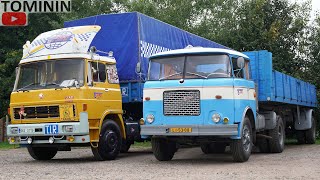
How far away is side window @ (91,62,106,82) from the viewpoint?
12.3 meters

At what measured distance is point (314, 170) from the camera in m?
10.0

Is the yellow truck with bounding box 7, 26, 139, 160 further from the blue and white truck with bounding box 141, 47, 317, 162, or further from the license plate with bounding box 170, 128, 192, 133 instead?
the license plate with bounding box 170, 128, 192, 133

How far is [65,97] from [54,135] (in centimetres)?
97

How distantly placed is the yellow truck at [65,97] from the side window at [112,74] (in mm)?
27

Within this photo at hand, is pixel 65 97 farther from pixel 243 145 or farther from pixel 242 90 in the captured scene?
pixel 243 145

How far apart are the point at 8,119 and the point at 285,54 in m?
17.4

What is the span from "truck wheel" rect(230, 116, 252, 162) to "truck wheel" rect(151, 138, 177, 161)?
5.99 feet

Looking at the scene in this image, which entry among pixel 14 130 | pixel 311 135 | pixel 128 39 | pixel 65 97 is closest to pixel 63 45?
pixel 65 97

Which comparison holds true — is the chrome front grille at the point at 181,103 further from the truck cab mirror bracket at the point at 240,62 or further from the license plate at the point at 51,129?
the license plate at the point at 51,129

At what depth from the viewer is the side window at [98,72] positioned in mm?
12336

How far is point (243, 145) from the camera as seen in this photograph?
11555mm

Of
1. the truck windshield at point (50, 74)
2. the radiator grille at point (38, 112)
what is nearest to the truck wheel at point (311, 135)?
→ the truck windshield at point (50, 74)

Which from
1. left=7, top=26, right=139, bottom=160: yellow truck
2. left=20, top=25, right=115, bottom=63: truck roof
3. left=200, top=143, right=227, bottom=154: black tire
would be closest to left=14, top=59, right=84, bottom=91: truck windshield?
left=7, top=26, right=139, bottom=160: yellow truck

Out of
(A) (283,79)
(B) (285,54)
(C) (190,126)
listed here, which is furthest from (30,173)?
(B) (285,54)
